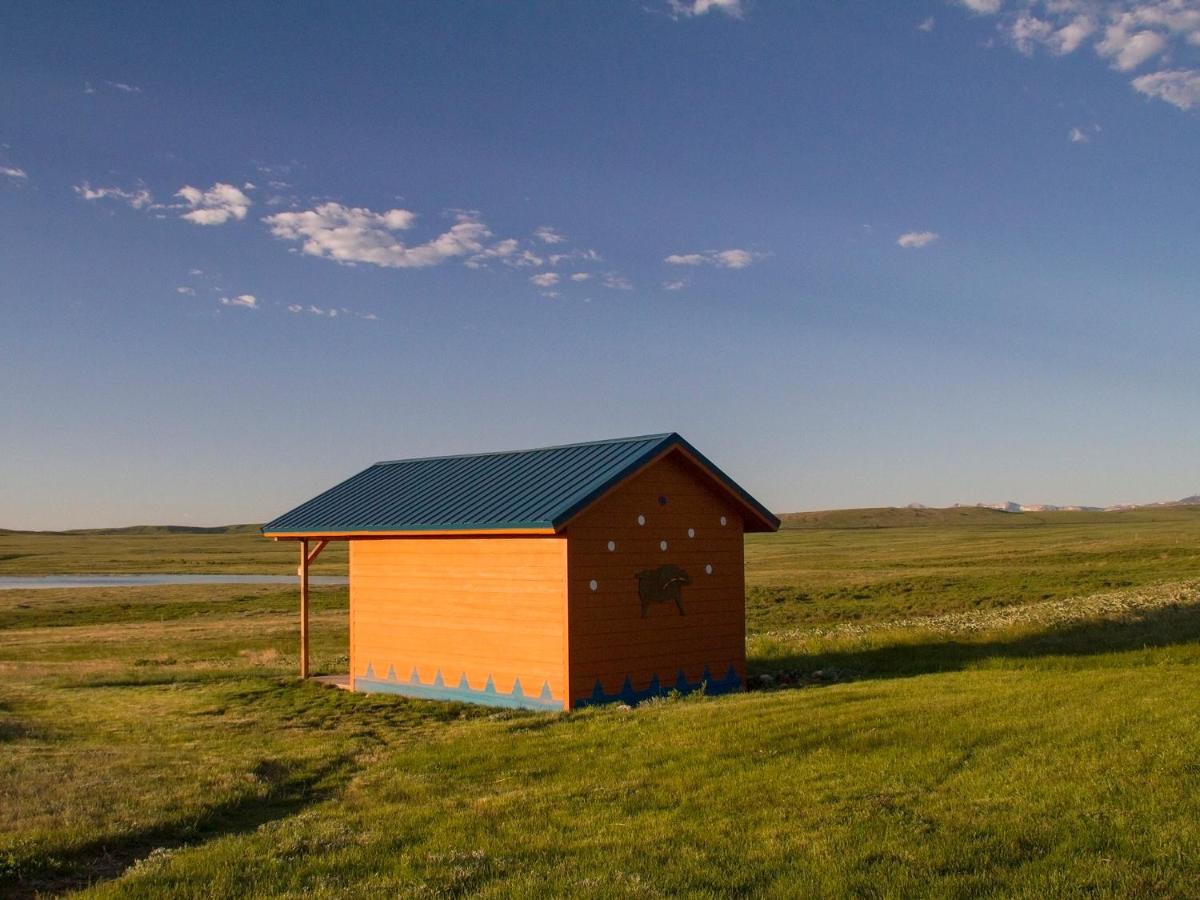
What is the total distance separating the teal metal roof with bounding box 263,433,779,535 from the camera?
56.5 feet

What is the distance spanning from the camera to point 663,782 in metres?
10.8

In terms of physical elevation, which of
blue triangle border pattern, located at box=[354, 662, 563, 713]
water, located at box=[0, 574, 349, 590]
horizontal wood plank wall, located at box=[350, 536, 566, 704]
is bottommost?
water, located at box=[0, 574, 349, 590]

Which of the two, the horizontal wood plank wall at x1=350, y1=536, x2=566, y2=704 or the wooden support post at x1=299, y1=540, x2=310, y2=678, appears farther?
the wooden support post at x1=299, y1=540, x2=310, y2=678

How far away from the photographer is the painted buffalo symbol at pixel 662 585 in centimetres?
1800

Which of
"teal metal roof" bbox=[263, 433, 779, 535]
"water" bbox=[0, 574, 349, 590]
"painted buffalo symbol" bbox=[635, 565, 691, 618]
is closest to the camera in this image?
"teal metal roof" bbox=[263, 433, 779, 535]

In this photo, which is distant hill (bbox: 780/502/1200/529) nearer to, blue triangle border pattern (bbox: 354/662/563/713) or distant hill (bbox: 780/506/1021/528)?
distant hill (bbox: 780/506/1021/528)

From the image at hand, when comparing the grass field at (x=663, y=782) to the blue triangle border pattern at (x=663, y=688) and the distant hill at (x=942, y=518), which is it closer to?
the blue triangle border pattern at (x=663, y=688)

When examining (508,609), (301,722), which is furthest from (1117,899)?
(301,722)

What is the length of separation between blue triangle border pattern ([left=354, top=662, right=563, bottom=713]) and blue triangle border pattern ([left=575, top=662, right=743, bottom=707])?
2.25ft

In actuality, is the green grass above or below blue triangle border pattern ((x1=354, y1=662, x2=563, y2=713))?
below

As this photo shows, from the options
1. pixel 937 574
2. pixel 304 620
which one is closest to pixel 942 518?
pixel 937 574

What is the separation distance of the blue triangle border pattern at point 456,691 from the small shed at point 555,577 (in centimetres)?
3

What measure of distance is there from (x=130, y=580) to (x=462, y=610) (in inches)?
2806

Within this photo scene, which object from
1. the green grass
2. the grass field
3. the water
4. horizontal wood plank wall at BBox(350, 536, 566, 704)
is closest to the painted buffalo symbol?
horizontal wood plank wall at BBox(350, 536, 566, 704)
